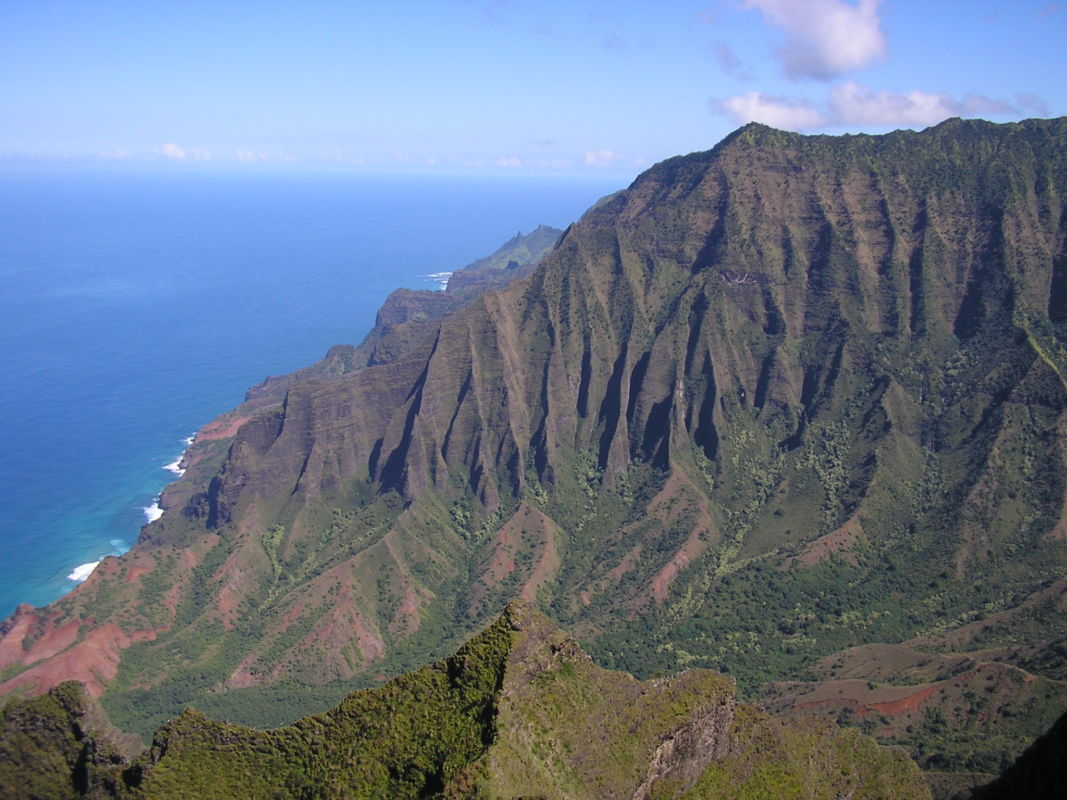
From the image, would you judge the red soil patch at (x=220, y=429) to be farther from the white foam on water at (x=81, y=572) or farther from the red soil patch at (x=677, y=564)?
the red soil patch at (x=677, y=564)

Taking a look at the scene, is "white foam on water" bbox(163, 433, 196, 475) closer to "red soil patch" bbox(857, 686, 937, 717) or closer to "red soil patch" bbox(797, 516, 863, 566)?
"red soil patch" bbox(797, 516, 863, 566)

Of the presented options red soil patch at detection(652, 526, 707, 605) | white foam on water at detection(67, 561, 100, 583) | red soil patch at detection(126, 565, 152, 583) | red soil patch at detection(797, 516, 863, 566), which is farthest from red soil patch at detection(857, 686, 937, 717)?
white foam on water at detection(67, 561, 100, 583)

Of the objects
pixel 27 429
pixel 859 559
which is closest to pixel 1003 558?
pixel 859 559

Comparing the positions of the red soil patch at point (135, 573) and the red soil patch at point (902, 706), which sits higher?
the red soil patch at point (902, 706)

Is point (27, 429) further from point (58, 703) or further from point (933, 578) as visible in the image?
point (933, 578)

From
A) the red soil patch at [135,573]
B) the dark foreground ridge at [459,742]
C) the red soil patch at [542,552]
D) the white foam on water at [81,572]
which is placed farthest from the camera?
the white foam on water at [81,572]

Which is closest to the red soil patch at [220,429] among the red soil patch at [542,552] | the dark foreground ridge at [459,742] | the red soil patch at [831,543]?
the red soil patch at [542,552]

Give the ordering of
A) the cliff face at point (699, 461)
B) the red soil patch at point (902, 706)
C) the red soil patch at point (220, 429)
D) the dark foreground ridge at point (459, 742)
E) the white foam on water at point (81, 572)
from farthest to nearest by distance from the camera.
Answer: the red soil patch at point (220, 429) → the white foam on water at point (81, 572) → the cliff face at point (699, 461) → the red soil patch at point (902, 706) → the dark foreground ridge at point (459, 742)
